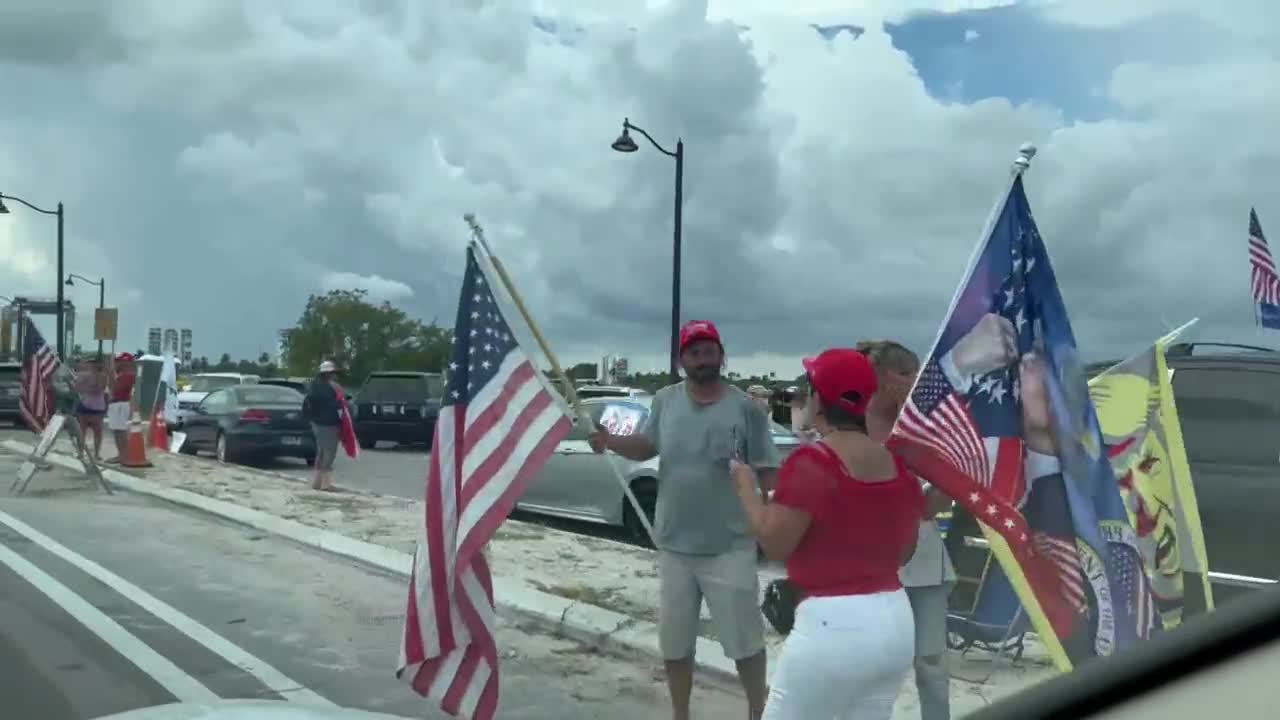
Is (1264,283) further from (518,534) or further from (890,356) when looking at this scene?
(890,356)

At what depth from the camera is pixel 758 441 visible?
16.1 feet

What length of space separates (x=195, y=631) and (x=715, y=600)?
13.1 feet

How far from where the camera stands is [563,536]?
1121cm

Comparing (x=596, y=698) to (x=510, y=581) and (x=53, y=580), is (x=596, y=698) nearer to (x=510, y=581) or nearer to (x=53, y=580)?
(x=510, y=581)

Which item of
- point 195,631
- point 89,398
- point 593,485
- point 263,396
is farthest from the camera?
point 263,396

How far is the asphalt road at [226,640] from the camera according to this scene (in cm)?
592

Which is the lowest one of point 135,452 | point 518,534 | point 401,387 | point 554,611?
point 554,611

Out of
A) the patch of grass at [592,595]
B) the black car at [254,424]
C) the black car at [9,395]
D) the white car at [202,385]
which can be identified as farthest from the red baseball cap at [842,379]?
the black car at [9,395]

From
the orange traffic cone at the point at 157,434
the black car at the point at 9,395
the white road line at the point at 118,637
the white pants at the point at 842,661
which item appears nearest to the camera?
the white pants at the point at 842,661

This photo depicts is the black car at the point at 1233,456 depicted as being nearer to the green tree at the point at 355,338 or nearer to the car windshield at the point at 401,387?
the car windshield at the point at 401,387

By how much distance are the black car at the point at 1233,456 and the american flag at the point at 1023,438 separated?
2233 millimetres

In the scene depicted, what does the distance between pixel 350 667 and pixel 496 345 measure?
7.85 feet

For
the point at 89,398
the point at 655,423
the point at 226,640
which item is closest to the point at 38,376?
the point at 89,398

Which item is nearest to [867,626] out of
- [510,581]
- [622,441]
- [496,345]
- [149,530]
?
[622,441]
